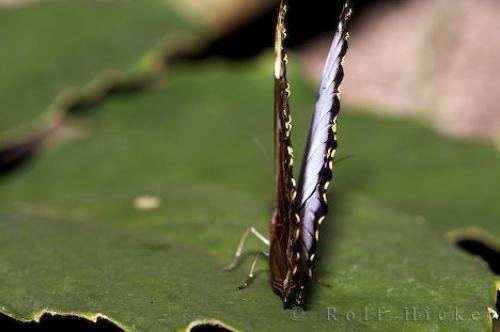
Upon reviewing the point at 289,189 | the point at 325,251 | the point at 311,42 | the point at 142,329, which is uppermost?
the point at 289,189

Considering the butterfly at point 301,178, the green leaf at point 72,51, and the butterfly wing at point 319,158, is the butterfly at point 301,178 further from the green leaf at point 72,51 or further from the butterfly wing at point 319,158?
the green leaf at point 72,51

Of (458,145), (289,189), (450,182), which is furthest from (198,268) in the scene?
(458,145)

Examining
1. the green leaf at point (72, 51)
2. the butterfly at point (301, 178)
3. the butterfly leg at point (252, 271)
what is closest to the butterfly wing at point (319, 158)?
the butterfly at point (301, 178)

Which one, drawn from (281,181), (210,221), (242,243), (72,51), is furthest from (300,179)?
(72,51)

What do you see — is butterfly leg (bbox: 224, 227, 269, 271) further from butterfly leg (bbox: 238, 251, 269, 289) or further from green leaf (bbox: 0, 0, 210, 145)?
green leaf (bbox: 0, 0, 210, 145)

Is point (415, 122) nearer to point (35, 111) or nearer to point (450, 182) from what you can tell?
point (450, 182)

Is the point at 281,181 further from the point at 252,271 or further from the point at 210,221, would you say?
the point at 210,221
